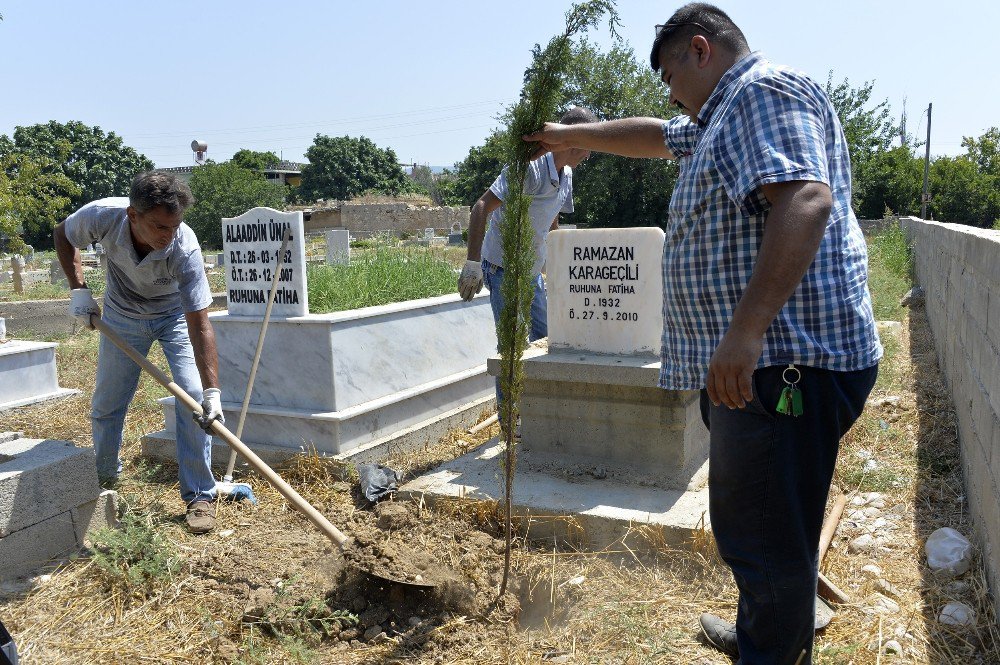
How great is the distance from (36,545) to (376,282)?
3381mm

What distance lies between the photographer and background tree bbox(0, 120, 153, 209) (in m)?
51.9

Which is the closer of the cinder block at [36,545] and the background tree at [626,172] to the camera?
the cinder block at [36,545]

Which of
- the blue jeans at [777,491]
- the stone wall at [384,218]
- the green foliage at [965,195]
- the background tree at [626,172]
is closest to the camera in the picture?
the blue jeans at [777,491]

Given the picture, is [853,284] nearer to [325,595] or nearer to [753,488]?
[753,488]

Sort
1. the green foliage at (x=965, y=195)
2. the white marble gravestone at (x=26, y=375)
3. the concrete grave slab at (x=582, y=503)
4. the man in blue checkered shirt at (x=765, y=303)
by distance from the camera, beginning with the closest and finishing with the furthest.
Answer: the man in blue checkered shirt at (x=765, y=303) < the concrete grave slab at (x=582, y=503) < the white marble gravestone at (x=26, y=375) < the green foliage at (x=965, y=195)

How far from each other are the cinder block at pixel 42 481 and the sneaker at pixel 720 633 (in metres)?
2.86

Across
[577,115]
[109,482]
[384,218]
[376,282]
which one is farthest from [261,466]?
[384,218]

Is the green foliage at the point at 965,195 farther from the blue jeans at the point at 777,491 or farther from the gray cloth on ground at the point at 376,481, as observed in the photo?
the blue jeans at the point at 777,491

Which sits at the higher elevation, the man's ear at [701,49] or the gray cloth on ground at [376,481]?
the man's ear at [701,49]

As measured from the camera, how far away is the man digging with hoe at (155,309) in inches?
153

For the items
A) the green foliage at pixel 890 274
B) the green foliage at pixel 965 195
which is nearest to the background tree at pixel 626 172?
the green foliage at pixel 890 274

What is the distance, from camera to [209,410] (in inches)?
153

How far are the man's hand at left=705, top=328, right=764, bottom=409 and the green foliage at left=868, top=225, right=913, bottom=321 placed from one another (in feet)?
28.9

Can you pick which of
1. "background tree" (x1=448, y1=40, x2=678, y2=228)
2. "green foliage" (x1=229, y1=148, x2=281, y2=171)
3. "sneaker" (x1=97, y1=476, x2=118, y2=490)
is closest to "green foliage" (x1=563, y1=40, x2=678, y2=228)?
"background tree" (x1=448, y1=40, x2=678, y2=228)
